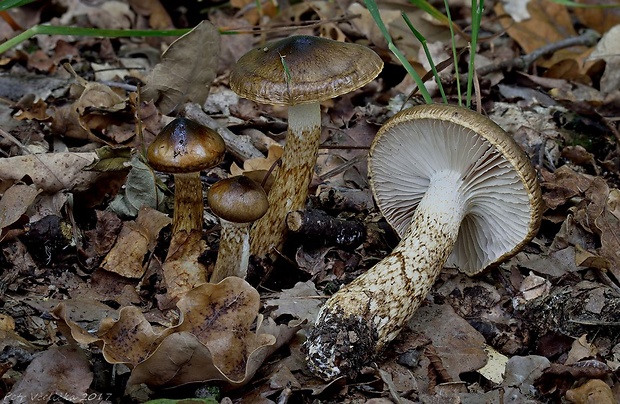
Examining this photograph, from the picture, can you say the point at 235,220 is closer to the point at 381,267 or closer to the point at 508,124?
the point at 381,267

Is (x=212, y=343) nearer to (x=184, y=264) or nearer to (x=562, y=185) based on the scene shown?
(x=184, y=264)

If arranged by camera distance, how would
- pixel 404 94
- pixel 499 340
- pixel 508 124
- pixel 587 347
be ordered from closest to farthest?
1. pixel 587 347
2. pixel 499 340
3. pixel 508 124
4. pixel 404 94

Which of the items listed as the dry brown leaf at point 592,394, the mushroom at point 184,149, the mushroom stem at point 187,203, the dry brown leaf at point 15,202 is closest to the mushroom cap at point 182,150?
the mushroom at point 184,149

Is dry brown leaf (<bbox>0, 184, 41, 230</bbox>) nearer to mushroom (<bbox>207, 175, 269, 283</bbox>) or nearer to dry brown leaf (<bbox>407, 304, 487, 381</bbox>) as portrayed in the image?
mushroom (<bbox>207, 175, 269, 283</bbox>)

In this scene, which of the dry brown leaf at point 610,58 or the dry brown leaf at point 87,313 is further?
the dry brown leaf at point 610,58

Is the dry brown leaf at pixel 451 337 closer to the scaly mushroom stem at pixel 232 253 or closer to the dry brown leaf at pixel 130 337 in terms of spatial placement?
the scaly mushroom stem at pixel 232 253

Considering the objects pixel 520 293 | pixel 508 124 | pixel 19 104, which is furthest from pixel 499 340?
pixel 19 104

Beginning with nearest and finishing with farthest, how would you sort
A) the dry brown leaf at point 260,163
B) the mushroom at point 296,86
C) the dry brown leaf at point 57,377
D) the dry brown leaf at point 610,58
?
the dry brown leaf at point 57,377 → the mushroom at point 296,86 → the dry brown leaf at point 260,163 → the dry brown leaf at point 610,58
